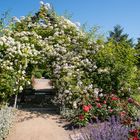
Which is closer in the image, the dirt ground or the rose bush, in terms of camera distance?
the dirt ground

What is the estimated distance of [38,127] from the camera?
36.8 ft

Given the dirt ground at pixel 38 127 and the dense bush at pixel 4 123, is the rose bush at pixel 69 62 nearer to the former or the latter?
the dirt ground at pixel 38 127

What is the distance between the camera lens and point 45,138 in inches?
389

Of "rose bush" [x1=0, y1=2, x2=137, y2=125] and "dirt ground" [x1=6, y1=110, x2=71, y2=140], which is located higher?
"rose bush" [x1=0, y1=2, x2=137, y2=125]

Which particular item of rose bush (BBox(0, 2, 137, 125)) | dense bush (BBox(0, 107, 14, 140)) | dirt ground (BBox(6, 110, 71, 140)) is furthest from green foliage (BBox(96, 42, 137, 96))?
dense bush (BBox(0, 107, 14, 140))

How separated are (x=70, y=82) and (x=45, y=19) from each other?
4285 millimetres

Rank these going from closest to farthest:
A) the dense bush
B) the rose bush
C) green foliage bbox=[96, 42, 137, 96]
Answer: the dense bush, the rose bush, green foliage bbox=[96, 42, 137, 96]

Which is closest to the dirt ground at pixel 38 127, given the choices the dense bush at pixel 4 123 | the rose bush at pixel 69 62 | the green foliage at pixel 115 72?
the dense bush at pixel 4 123

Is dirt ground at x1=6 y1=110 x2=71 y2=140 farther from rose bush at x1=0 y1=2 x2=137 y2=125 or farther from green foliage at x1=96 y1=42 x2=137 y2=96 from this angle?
green foliage at x1=96 y1=42 x2=137 y2=96

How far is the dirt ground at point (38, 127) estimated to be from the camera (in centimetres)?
1005

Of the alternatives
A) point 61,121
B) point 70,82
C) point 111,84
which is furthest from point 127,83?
point 61,121

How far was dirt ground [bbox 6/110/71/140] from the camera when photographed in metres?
10.0

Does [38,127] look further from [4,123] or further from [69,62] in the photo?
[69,62]

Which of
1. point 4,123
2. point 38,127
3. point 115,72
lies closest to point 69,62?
point 115,72
